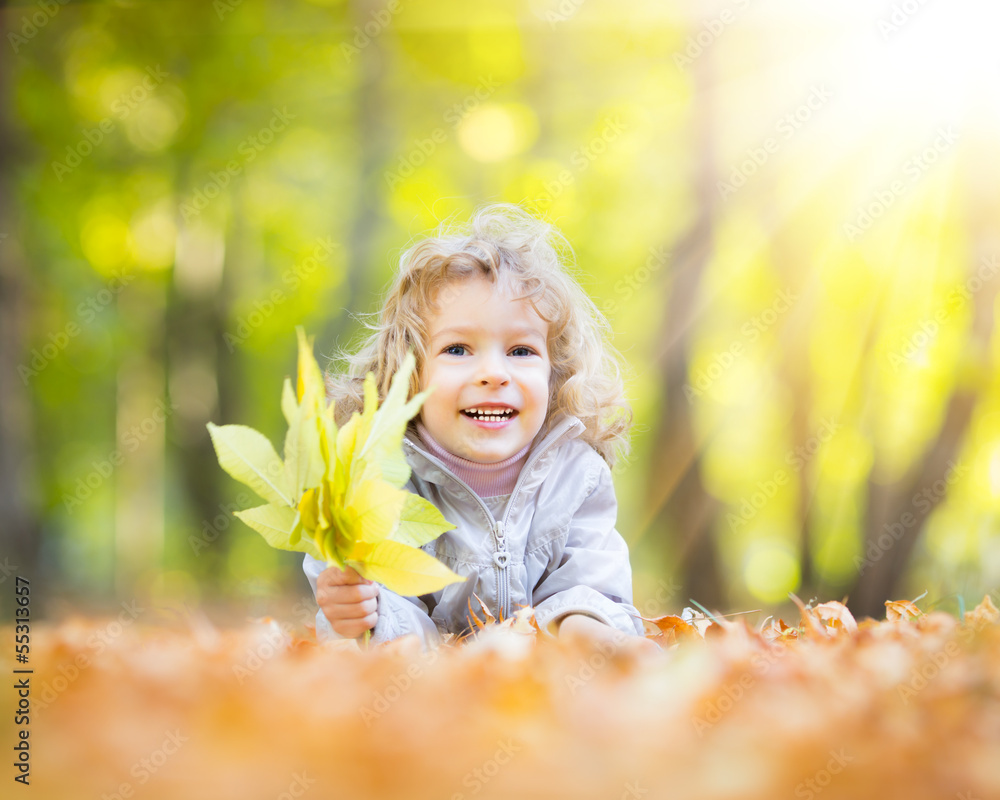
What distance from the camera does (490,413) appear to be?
7.57 ft

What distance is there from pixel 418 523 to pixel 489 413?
2.22 feet

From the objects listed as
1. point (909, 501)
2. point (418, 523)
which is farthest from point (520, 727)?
point (909, 501)

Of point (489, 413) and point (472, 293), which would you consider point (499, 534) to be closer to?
point (489, 413)

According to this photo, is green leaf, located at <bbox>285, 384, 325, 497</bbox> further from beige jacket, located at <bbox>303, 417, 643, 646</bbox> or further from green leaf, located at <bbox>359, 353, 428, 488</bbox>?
beige jacket, located at <bbox>303, 417, 643, 646</bbox>

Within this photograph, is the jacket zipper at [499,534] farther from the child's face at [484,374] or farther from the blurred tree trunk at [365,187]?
the blurred tree trunk at [365,187]

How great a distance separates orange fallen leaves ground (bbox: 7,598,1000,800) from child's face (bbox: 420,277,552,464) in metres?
0.91

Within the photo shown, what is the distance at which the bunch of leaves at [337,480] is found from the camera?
151 cm

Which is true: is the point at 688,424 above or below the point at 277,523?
below

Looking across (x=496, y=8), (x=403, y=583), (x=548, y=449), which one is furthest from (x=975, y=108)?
(x=403, y=583)

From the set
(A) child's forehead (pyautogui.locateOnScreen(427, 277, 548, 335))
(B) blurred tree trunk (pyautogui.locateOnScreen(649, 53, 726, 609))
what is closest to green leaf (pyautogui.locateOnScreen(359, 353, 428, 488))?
(A) child's forehead (pyautogui.locateOnScreen(427, 277, 548, 335))

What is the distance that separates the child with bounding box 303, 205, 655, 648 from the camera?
2.28m

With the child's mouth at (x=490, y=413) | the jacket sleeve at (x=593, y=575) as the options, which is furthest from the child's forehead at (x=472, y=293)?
the jacket sleeve at (x=593, y=575)

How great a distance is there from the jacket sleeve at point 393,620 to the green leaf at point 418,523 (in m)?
0.35

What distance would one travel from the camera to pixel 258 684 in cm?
124
